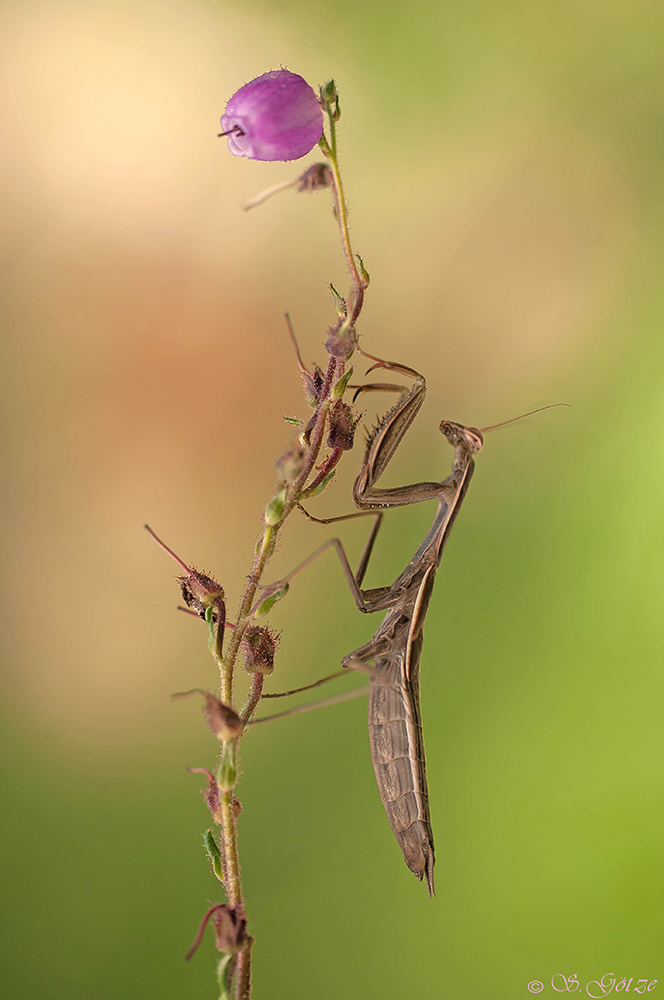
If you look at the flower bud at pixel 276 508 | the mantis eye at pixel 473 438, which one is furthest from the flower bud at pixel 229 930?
the mantis eye at pixel 473 438

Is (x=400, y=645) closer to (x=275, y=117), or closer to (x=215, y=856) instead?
(x=215, y=856)

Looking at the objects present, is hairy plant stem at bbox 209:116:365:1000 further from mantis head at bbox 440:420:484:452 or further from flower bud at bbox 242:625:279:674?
mantis head at bbox 440:420:484:452

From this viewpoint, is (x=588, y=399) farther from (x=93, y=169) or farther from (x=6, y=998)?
(x=6, y=998)

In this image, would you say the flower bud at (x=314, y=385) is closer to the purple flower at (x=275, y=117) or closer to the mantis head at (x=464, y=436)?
the purple flower at (x=275, y=117)

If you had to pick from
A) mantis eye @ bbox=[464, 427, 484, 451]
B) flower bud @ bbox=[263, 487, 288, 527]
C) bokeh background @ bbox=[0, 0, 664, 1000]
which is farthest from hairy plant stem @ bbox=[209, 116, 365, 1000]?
bokeh background @ bbox=[0, 0, 664, 1000]

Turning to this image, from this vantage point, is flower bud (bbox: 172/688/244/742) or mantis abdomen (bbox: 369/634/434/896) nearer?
flower bud (bbox: 172/688/244/742)

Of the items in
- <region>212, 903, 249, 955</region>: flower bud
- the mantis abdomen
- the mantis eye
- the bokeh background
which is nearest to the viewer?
<region>212, 903, 249, 955</region>: flower bud
